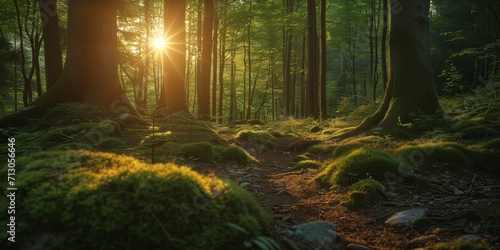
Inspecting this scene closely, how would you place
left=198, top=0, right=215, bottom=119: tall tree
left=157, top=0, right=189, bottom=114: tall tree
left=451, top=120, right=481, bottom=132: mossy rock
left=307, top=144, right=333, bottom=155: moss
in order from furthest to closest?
left=198, top=0, right=215, bottom=119: tall tree < left=157, top=0, right=189, bottom=114: tall tree < left=307, top=144, right=333, bottom=155: moss < left=451, top=120, right=481, bottom=132: mossy rock

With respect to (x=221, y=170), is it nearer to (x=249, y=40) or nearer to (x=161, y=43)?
(x=161, y=43)

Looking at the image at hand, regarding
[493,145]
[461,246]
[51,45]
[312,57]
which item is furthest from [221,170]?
[312,57]

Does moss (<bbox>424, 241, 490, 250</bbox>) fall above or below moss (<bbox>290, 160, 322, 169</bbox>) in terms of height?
below

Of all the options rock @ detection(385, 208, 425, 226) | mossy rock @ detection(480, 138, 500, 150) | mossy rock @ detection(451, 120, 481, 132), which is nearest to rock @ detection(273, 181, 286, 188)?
rock @ detection(385, 208, 425, 226)

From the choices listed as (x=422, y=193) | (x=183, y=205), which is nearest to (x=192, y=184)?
(x=183, y=205)

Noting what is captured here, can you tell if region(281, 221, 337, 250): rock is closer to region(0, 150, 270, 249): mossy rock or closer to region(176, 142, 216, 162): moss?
region(0, 150, 270, 249): mossy rock

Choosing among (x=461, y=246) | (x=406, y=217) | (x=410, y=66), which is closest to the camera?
(x=461, y=246)

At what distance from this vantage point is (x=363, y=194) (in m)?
3.96

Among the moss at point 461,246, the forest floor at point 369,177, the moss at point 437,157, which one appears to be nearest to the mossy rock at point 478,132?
the forest floor at point 369,177

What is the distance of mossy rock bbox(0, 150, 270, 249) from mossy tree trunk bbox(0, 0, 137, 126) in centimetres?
641

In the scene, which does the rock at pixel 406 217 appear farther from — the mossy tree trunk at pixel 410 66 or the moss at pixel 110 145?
the mossy tree trunk at pixel 410 66

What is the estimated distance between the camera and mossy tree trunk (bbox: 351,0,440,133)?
7.97 metres

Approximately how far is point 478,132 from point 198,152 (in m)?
6.33

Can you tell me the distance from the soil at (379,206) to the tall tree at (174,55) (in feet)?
16.7
